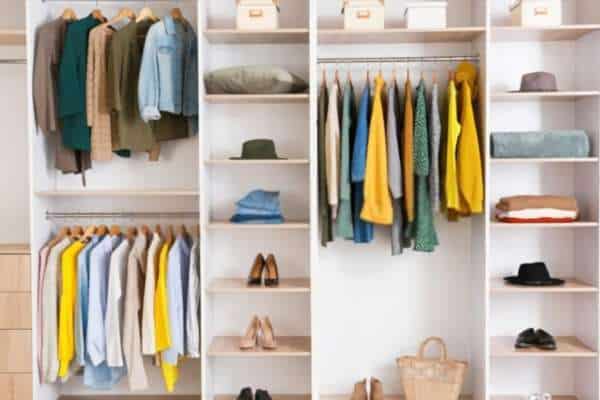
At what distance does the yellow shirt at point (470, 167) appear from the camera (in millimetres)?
3957

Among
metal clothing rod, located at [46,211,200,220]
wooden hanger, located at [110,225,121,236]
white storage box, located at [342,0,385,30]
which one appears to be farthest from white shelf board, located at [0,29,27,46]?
white storage box, located at [342,0,385,30]

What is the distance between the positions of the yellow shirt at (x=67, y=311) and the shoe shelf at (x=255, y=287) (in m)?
0.71

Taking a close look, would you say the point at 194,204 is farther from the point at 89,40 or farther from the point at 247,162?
the point at 89,40

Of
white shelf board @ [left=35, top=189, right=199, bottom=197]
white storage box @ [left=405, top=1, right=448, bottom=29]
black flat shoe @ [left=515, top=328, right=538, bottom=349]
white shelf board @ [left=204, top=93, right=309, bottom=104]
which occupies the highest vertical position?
white storage box @ [left=405, top=1, right=448, bottom=29]

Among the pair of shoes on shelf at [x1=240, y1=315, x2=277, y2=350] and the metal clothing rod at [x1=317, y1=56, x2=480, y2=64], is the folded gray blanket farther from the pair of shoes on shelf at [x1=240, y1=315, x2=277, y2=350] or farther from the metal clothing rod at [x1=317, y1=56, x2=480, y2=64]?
the pair of shoes on shelf at [x1=240, y1=315, x2=277, y2=350]

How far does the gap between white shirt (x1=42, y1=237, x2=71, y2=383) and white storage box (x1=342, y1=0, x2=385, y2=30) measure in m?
1.97

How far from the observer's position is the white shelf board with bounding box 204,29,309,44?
400cm

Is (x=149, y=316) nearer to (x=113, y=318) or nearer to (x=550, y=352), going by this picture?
(x=113, y=318)

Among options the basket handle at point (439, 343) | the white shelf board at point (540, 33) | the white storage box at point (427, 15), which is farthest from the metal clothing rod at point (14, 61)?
the basket handle at point (439, 343)

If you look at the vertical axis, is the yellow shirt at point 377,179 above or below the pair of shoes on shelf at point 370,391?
above

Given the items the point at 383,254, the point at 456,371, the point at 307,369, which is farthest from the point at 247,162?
the point at 456,371

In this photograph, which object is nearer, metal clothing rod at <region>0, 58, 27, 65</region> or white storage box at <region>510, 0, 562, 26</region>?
white storage box at <region>510, 0, 562, 26</region>

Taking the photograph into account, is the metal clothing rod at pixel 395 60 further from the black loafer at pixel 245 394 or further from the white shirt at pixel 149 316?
the black loafer at pixel 245 394

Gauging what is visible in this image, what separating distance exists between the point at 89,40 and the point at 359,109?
1472 mm
